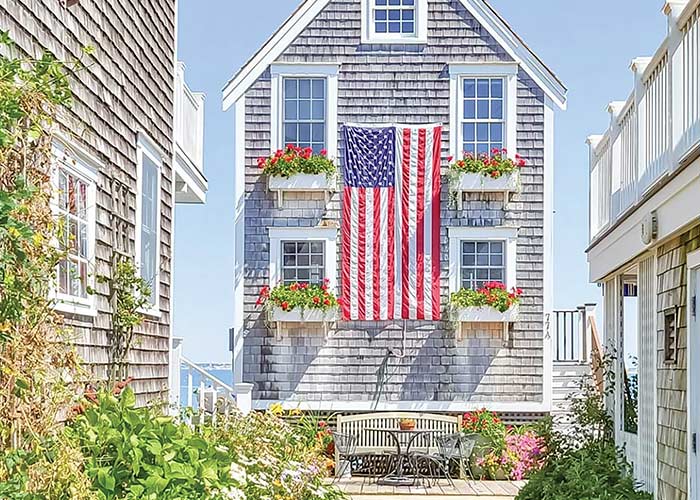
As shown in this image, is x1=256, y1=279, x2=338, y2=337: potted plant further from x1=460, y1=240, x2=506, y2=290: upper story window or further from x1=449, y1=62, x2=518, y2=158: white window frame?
x1=449, y1=62, x2=518, y2=158: white window frame

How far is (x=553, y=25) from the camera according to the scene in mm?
16734

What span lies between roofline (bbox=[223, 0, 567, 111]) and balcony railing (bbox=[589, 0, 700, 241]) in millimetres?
5794

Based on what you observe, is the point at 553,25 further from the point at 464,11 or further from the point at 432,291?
the point at 432,291

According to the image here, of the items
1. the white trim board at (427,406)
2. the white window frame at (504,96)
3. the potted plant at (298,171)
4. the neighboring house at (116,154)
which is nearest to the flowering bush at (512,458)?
the white trim board at (427,406)

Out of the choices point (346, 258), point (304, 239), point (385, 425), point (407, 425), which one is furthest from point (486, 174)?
point (385, 425)

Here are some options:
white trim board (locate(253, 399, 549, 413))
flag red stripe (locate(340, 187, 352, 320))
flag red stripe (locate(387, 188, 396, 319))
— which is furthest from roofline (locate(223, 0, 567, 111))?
white trim board (locate(253, 399, 549, 413))

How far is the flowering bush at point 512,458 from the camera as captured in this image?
52.2 feet

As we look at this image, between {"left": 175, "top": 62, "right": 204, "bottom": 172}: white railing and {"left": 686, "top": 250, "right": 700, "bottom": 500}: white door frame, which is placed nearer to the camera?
{"left": 686, "top": 250, "right": 700, "bottom": 500}: white door frame

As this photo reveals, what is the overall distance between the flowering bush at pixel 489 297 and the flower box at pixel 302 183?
2457 millimetres

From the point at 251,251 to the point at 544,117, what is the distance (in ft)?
15.7


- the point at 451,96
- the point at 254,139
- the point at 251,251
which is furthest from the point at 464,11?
the point at 251,251

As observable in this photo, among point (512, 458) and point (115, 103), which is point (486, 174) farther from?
point (115, 103)

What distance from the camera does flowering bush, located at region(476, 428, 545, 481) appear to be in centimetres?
1592

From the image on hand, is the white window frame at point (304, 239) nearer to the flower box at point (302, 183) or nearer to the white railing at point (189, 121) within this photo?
the flower box at point (302, 183)
